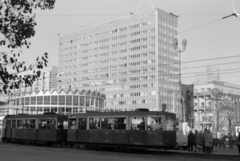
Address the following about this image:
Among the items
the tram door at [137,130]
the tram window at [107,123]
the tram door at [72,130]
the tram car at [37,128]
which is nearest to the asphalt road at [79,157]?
the tram door at [137,130]

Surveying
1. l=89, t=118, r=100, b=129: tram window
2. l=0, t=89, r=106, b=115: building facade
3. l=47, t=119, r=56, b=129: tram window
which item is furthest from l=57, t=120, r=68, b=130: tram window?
l=0, t=89, r=106, b=115: building facade

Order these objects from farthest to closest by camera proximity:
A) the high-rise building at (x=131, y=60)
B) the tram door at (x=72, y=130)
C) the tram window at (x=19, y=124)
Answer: the high-rise building at (x=131, y=60) → the tram window at (x=19, y=124) → the tram door at (x=72, y=130)

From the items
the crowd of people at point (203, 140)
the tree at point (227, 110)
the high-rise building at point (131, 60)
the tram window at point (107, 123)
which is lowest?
the crowd of people at point (203, 140)

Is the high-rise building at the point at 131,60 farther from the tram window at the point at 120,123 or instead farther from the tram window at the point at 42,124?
the tram window at the point at 120,123

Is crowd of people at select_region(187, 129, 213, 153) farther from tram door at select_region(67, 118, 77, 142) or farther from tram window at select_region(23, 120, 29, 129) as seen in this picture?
tram window at select_region(23, 120, 29, 129)

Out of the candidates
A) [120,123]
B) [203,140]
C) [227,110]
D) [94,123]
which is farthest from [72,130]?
[227,110]

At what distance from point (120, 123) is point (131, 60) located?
109 metres

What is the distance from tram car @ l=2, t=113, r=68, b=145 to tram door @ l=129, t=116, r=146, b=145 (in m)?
8.49

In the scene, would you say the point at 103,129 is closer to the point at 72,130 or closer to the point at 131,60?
the point at 72,130

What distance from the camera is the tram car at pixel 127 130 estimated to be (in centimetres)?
2319

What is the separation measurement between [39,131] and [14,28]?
2445 cm

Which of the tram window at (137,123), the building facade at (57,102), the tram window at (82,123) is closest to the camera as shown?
the tram window at (137,123)

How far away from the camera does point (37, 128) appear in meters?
32.5

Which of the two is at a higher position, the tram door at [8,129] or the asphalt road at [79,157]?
the tram door at [8,129]
